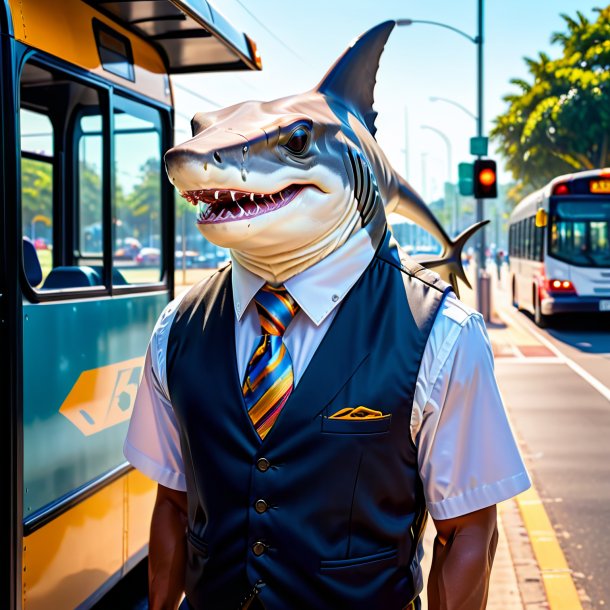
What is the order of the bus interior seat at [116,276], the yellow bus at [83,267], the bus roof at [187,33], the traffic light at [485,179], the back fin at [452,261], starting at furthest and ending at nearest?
1. the traffic light at [485,179]
2. the bus interior seat at [116,276]
3. the bus roof at [187,33]
4. the back fin at [452,261]
5. the yellow bus at [83,267]

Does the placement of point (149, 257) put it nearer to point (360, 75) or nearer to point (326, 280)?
point (360, 75)

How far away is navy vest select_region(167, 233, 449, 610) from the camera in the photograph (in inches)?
66.9

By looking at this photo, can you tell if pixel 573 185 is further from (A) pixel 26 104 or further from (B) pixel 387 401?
(B) pixel 387 401

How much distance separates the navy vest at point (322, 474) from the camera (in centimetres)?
170

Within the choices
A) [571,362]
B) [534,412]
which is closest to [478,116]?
[571,362]

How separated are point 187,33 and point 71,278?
1.41 m

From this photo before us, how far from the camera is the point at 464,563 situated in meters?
1.73

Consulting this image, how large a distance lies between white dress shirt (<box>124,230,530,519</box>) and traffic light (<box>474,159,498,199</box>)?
1126 cm

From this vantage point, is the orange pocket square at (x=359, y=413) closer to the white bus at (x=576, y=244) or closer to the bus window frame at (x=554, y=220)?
the white bus at (x=576, y=244)

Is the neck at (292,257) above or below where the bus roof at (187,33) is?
below

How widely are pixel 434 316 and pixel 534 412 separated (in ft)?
25.6

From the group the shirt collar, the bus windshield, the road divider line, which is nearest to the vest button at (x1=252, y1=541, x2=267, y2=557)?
the shirt collar

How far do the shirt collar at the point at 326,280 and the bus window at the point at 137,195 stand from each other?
2.43m

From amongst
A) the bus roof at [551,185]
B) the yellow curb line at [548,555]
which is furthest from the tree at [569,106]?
the yellow curb line at [548,555]
